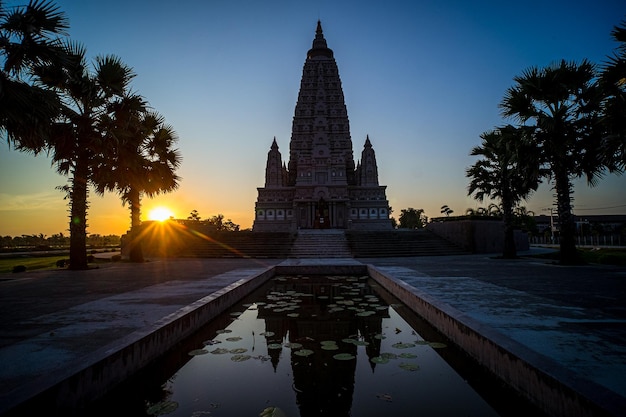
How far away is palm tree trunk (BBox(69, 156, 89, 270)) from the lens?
15.2 meters

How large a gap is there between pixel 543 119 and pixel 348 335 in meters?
14.4

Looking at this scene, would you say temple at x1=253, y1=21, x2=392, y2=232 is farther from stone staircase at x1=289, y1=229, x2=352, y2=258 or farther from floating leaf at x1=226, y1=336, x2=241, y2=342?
floating leaf at x1=226, y1=336, x2=241, y2=342

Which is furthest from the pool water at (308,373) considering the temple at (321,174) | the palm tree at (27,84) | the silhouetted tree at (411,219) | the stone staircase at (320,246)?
the silhouetted tree at (411,219)

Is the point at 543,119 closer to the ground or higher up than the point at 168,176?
higher up

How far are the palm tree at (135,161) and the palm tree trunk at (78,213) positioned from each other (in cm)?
116

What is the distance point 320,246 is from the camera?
27188 mm

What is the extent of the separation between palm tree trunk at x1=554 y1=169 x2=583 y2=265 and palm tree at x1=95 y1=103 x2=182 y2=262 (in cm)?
1961

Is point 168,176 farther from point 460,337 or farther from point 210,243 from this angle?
point 460,337

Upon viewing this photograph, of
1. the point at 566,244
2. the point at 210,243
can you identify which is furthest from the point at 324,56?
the point at 566,244

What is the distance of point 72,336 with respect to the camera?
471 centimetres

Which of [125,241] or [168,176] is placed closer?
[168,176]

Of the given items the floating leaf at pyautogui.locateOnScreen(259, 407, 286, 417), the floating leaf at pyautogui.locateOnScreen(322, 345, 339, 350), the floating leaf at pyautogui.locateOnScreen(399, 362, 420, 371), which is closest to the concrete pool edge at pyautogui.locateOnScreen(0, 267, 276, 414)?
the floating leaf at pyautogui.locateOnScreen(259, 407, 286, 417)

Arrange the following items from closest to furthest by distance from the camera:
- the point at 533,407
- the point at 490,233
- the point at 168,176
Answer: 1. the point at 533,407
2. the point at 168,176
3. the point at 490,233

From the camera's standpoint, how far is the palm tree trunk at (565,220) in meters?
15.5
